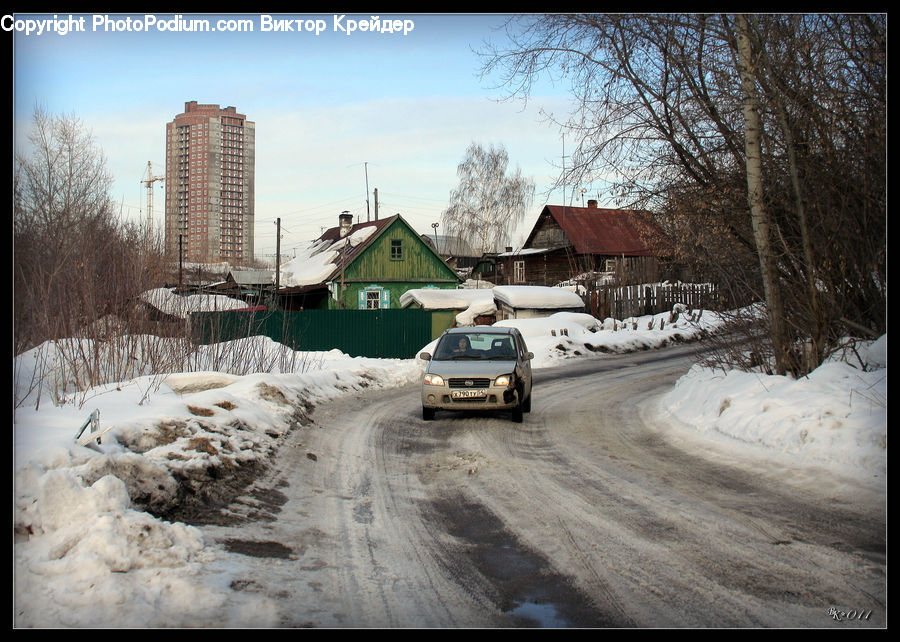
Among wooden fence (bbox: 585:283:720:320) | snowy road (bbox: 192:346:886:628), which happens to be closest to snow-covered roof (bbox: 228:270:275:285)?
wooden fence (bbox: 585:283:720:320)

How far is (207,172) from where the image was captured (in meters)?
→ 77.3

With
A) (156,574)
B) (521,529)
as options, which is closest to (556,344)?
(521,529)

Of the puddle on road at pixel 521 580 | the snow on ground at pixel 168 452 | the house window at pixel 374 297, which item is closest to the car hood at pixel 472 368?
the snow on ground at pixel 168 452

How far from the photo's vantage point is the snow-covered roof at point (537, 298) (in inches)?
1257

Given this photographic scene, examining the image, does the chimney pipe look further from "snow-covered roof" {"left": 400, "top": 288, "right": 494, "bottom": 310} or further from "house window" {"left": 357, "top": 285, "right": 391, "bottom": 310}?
"snow-covered roof" {"left": 400, "top": 288, "right": 494, "bottom": 310}

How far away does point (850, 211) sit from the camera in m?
9.28

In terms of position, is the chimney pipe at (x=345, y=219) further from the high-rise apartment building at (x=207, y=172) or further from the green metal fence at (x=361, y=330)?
the green metal fence at (x=361, y=330)

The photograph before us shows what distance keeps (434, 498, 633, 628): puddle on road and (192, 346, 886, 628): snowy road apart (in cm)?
2

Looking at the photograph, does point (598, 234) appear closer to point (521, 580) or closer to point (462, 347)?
point (462, 347)

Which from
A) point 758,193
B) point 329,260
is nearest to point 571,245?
point 329,260

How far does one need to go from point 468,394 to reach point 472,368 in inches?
22.0
